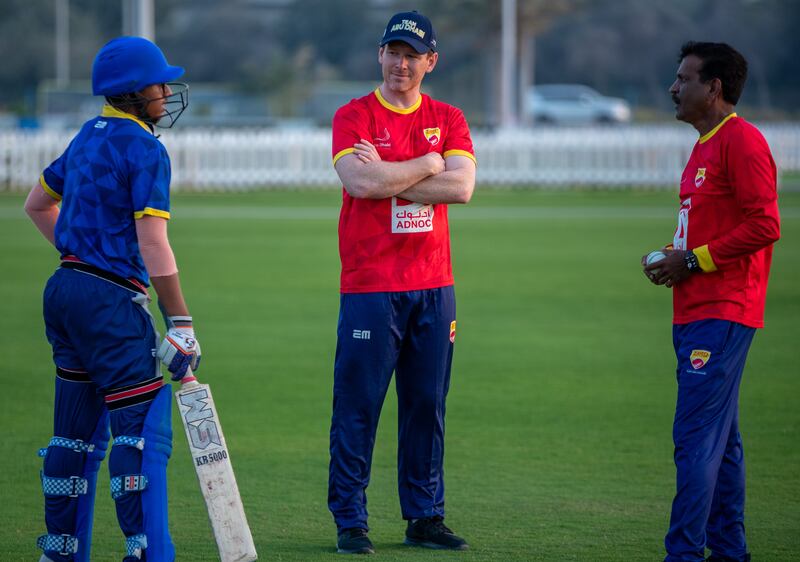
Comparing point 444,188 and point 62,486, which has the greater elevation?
point 444,188

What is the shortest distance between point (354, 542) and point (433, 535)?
378 millimetres

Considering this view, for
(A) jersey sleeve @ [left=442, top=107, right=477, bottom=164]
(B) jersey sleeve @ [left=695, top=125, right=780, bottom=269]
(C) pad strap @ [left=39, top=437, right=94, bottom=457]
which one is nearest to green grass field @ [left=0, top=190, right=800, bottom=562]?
(C) pad strap @ [left=39, top=437, right=94, bottom=457]

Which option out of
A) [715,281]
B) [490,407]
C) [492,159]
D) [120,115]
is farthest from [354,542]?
→ [492,159]

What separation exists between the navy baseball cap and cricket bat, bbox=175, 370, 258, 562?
1.76 metres

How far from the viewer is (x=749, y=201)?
15.8ft

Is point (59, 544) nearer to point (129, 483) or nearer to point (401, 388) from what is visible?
point (129, 483)

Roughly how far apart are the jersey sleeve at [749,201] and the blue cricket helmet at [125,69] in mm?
2305

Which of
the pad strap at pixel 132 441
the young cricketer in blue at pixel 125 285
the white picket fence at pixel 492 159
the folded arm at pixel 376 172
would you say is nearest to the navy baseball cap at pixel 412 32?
the folded arm at pixel 376 172

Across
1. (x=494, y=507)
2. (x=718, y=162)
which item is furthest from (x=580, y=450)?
(x=718, y=162)

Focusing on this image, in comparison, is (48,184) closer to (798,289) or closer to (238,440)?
(238,440)

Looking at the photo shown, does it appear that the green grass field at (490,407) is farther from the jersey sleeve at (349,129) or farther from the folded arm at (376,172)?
the jersey sleeve at (349,129)

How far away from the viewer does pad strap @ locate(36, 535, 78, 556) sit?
4840 mm

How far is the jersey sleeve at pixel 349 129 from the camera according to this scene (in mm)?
5418

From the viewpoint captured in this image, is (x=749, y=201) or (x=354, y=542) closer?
(x=749, y=201)
